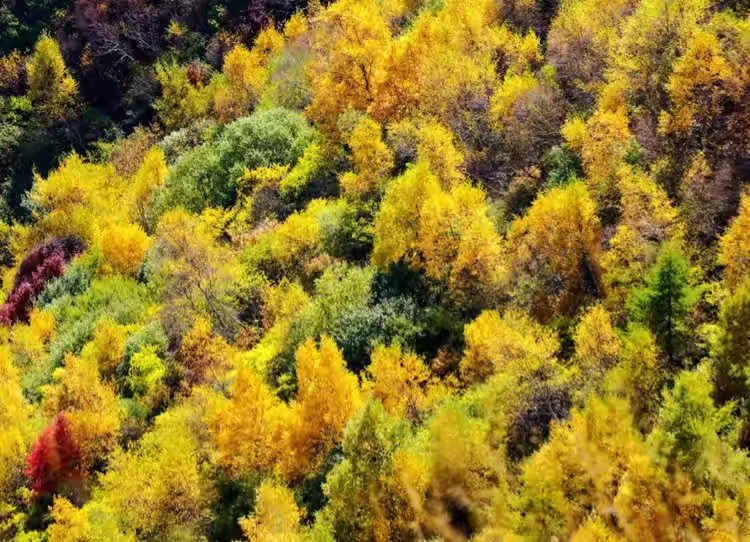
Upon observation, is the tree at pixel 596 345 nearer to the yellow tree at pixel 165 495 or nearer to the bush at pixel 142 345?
the yellow tree at pixel 165 495

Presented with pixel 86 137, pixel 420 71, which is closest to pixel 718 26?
pixel 420 71

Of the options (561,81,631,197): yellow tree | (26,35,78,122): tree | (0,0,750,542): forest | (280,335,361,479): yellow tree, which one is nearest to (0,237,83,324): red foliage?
(0,0,750,542): forest

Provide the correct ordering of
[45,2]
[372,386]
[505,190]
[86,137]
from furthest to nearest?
[45,2] < [86,137] < [505,190] < [372,386]

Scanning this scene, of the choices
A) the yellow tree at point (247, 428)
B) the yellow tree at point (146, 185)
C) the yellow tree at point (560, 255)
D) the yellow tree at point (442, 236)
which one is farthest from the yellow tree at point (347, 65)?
the yellow tree at point (247, 428)

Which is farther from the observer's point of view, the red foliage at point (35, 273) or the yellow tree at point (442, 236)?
the red foliage at point (35, 273)

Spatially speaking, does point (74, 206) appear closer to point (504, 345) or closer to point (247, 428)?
point (247, 428)

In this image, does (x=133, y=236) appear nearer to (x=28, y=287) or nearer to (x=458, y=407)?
(x=28, y=287)

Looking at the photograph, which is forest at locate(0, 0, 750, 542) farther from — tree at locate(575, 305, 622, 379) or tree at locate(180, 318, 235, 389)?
tree at locate(180, 318, 235, 389)

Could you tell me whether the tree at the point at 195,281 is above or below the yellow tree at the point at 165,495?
above
